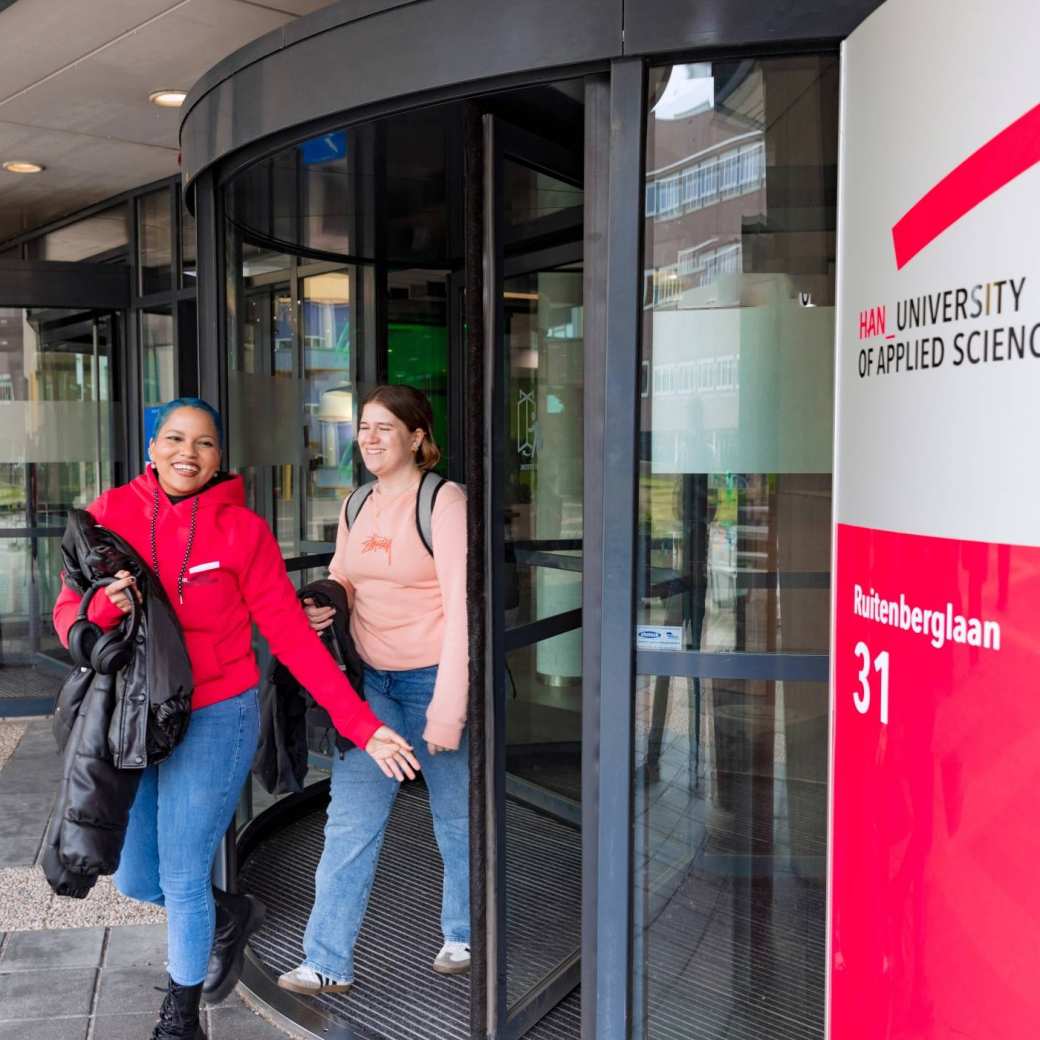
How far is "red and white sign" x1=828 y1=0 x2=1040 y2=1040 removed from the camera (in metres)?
1.48

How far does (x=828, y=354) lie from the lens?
2.44 metres

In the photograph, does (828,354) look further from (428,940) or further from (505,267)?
(428,940)

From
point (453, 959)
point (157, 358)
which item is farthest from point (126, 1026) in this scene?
point (157, 358)

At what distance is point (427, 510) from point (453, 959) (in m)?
1.40

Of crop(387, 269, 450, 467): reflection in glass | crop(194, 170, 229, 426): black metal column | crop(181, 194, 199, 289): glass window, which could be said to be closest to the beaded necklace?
crop(194, 170, 229, 426): black metal column

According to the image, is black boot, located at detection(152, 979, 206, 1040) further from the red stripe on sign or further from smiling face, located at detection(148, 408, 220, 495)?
the red stripe on sign

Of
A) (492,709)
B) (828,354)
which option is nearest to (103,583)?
(492,709)

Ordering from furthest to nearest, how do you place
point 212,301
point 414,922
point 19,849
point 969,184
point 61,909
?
point 19,849 < point 61,909 < point 414,922 < point 212,301 < point 969,184

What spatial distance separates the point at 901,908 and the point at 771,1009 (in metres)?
0.98

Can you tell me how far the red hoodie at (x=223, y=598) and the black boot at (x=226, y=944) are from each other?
62 centimetres

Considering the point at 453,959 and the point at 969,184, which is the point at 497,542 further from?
the point at 969,184

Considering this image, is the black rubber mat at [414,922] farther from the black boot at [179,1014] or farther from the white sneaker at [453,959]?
the black boot at [179,1014]

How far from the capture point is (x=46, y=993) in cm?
338

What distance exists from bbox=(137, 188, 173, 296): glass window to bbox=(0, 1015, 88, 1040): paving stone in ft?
14.9
